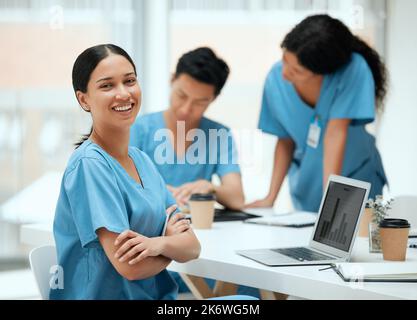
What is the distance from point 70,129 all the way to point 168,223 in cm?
25

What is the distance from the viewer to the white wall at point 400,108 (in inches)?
80.7

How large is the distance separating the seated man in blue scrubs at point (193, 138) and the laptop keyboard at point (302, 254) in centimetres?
23

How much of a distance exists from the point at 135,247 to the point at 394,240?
0.59m

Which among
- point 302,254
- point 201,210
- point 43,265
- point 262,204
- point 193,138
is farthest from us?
point 262,204

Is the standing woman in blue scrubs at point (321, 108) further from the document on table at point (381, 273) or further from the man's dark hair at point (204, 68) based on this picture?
the document on table at point (381, 273)

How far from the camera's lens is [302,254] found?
1631mm

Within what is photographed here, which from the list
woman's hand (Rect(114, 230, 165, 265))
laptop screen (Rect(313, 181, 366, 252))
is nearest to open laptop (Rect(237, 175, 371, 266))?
laptop screen (Rect(313, 181, 366, 252))

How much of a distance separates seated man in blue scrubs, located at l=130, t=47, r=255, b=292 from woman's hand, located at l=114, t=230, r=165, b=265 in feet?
0.47

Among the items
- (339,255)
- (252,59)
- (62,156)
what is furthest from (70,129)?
(252,59)

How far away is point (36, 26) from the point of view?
234 cm

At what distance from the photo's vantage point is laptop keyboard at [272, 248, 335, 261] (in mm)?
1584

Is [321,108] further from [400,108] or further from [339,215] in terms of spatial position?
[339,215]

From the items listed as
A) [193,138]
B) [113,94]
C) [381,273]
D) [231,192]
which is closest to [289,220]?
[231,192]

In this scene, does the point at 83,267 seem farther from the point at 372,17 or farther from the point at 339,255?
the point at 372,17
